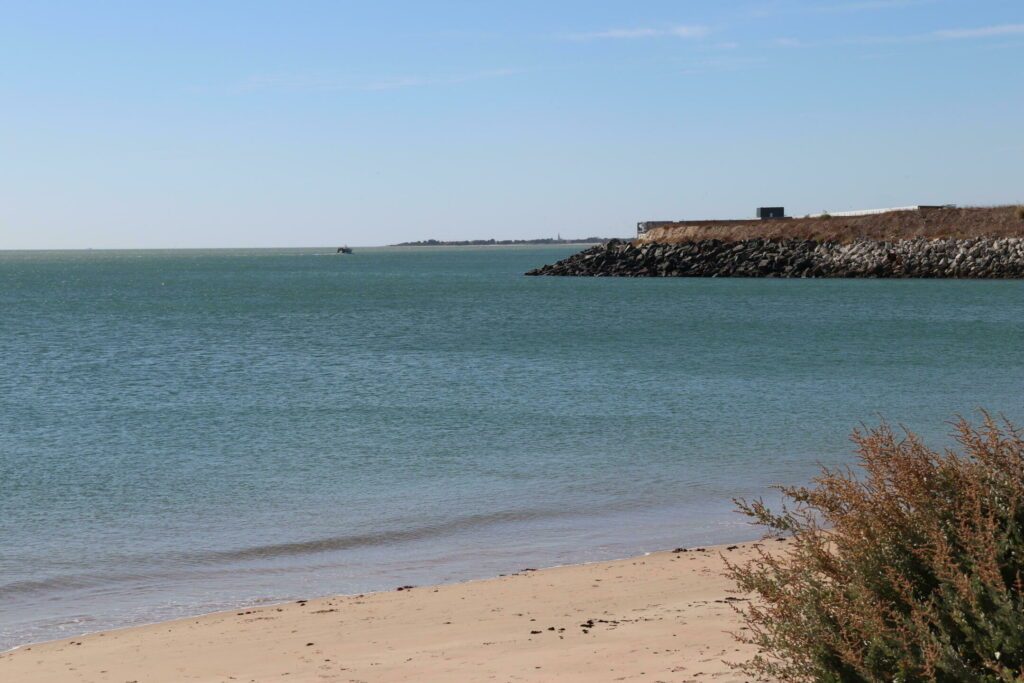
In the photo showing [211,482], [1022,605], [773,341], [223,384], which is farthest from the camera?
[773,341]

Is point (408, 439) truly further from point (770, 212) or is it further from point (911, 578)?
point (770, 212)

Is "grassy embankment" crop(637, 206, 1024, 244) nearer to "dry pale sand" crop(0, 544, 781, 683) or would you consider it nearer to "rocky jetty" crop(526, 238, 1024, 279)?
"rocky jetty" crop(526, 238, 1024, 279)

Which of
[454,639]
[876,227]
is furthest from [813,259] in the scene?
[454,639]

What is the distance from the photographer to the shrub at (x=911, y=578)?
5008 millimetres

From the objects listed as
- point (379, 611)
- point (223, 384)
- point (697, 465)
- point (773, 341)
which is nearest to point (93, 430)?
point (223, 384)

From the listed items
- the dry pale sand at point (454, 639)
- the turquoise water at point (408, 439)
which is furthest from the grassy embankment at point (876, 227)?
the dry pale sand at point (454, 639)

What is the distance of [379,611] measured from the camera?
9906 millimetres

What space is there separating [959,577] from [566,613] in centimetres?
491

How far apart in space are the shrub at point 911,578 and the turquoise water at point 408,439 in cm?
630

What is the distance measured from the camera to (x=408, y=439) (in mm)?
20781

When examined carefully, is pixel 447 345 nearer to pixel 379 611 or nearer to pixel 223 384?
pixel 223 384

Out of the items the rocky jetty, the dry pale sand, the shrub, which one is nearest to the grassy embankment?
the rocky jetty

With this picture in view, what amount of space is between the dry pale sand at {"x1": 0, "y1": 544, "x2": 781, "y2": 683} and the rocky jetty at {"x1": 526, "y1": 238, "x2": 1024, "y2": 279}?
73157mm

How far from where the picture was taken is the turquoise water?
40.6ft
